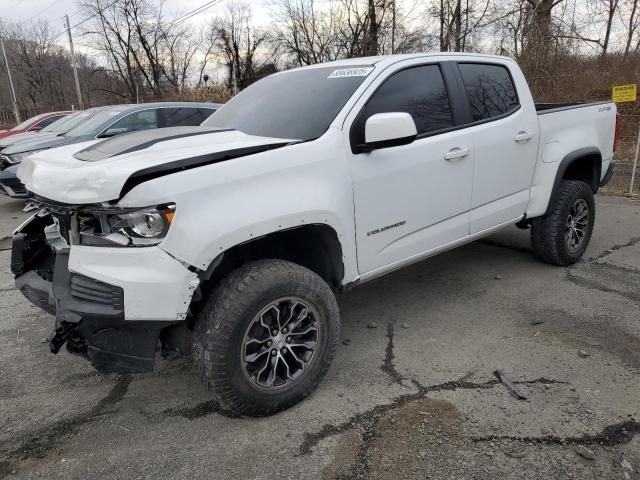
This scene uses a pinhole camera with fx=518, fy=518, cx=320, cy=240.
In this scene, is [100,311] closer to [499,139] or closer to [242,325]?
[242,325]

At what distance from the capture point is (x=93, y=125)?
30.0 ft

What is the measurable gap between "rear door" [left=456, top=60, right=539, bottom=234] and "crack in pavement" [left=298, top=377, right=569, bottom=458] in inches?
50.7

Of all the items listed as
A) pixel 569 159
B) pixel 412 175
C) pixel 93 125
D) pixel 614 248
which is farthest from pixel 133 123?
pixel 614 248

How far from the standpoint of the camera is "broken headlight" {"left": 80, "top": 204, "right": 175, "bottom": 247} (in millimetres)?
2361

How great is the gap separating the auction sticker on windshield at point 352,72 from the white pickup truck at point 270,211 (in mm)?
13

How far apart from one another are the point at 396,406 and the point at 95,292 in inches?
66.7

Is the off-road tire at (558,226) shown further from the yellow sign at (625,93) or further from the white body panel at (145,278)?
the white body panel at (145,278)

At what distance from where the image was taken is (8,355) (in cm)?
370

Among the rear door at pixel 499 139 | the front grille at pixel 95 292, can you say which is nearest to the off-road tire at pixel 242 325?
the front grille at pixel 95 292

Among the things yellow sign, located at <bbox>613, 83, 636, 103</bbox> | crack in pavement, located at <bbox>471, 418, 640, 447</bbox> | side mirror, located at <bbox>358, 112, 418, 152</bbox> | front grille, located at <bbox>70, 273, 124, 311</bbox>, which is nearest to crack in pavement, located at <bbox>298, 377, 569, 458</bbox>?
crack in pavement, located at <bbox>471, 418, 640, 447</bbox>

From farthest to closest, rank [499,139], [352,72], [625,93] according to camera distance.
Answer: [625,93]
[499,139]
[352,72]

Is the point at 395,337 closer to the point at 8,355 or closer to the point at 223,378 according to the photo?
the point at 223,378

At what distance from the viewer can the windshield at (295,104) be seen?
127 inches

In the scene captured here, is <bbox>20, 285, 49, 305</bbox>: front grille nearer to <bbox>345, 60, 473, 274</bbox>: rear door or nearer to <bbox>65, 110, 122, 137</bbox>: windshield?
<bbox>345, 60, 473, 274</bbox>: rear door
